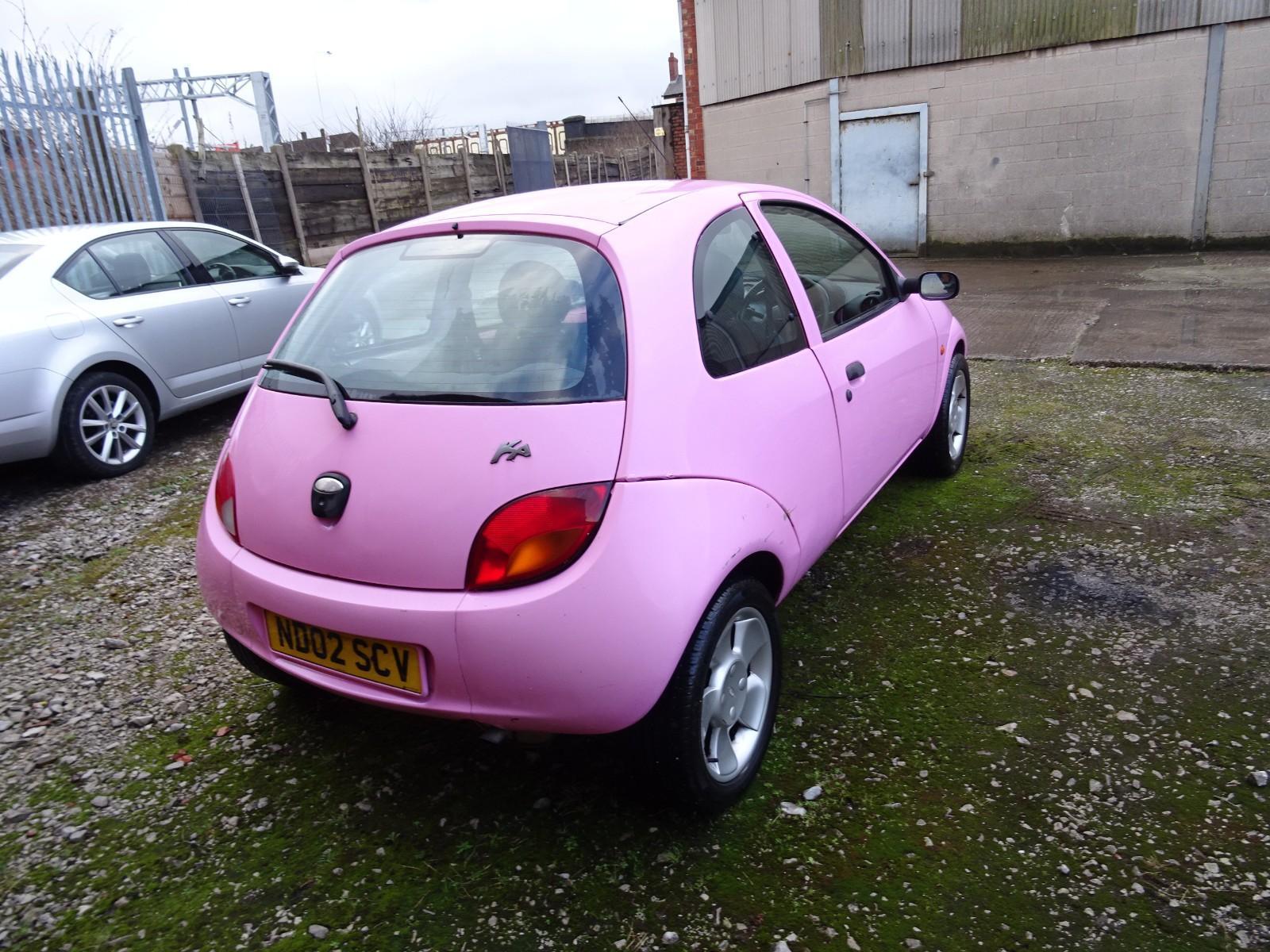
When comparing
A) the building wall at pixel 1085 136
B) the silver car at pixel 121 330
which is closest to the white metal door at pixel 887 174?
the building wall at pixel 1085 136

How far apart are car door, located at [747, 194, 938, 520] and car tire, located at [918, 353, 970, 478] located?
0.32 metres

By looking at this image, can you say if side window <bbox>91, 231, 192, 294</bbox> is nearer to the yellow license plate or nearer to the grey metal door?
the yellow license plate

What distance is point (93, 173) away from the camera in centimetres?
919

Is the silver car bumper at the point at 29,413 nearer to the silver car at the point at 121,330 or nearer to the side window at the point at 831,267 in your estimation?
the silver car at the point at 121,330

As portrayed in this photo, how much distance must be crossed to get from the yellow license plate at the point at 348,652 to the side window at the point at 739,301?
111 centimetres

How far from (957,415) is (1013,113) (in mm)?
9916

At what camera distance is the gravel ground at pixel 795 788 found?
84.4 inches

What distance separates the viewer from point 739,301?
9.09 ft

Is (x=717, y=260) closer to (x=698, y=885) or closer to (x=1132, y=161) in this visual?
(x=698, y=885)

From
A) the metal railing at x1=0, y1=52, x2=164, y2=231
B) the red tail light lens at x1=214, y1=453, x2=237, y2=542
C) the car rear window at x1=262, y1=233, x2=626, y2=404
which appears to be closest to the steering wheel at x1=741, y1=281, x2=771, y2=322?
the car rear window at x1=262, y1=233, x2=626, y2=404

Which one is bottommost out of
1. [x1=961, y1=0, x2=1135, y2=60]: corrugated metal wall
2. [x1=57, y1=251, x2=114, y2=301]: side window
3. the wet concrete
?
the wet concrete

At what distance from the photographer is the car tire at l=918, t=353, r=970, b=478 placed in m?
4.49

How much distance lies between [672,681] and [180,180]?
12.1m

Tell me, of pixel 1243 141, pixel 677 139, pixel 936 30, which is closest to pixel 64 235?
pixel 936 30
